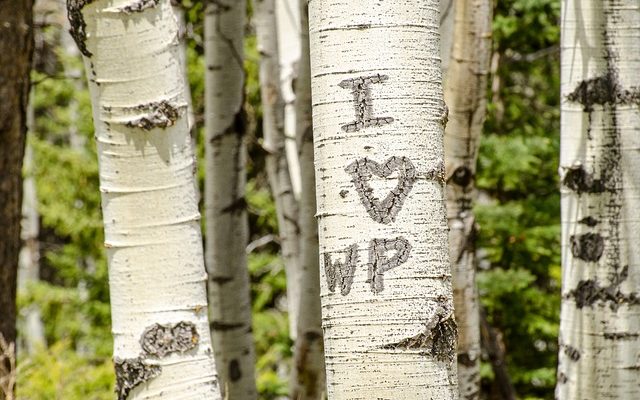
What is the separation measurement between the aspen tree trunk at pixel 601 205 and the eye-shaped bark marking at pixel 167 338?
124 centimetres

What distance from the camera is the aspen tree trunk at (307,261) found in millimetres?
3184

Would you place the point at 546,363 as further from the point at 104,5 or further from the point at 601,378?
the point at 104,5

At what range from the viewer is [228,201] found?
3779 mm

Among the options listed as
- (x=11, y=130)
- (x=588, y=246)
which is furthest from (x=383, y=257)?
(x=11, y=130)

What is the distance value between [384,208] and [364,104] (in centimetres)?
19

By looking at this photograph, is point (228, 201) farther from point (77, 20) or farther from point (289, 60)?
point (77, 20)

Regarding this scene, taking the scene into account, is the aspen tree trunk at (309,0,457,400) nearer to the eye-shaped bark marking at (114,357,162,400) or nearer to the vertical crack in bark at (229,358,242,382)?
the eye-shaped bark marking at (114,357,162,400)

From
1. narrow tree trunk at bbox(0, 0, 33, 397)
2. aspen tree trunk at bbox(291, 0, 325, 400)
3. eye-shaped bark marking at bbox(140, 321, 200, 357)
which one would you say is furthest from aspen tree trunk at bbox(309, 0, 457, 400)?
narrow tree trunk at bbox(0, 0, 33, 397)

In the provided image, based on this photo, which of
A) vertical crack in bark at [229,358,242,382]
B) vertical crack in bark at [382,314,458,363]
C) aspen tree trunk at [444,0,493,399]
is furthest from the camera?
vertical crack in bark at [229,358,242,382]

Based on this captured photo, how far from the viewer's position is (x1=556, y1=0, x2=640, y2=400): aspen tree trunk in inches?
99.3

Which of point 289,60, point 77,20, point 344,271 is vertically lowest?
point 344,271

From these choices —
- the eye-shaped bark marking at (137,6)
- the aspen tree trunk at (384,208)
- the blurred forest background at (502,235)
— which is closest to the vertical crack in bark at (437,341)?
the aspen tree trunk at (384,208)

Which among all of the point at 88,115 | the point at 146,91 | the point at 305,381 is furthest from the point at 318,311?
the point at 88,115

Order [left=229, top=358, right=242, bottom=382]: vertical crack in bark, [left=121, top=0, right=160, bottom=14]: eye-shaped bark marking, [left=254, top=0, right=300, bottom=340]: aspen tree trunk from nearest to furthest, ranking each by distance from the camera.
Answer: [left=121, top=0, right=160, bottom=14]: eye-shaped bark marking
[left=229, top=358, right=242, bottom=382]: vertical crack in bark
[left=254, top=0, right=300, bottom=340]: aspen tree trunk
